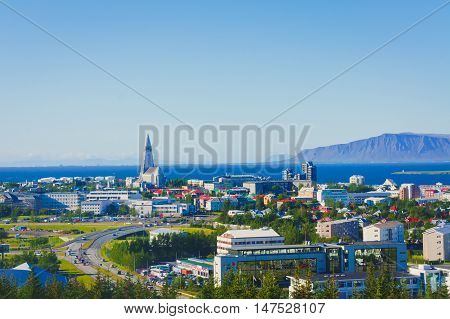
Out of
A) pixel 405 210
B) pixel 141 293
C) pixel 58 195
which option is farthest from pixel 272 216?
pixel 58 195

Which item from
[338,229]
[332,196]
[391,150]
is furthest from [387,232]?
[391,150]

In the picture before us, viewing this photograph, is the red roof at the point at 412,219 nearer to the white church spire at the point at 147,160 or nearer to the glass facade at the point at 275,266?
the glass facade at the point at 275,266

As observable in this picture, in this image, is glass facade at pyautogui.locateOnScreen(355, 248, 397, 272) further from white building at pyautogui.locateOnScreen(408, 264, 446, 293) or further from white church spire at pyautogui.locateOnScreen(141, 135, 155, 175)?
white church spire at pyautogui.locateOnScreen(141, 135, 155, 175)

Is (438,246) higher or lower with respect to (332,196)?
lower

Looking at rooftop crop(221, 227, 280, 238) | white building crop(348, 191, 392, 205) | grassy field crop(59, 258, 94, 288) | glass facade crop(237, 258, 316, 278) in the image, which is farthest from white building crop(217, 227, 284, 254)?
white building crop(348, 191, 392, 205)

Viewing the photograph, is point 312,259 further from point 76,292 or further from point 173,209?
point 173,209
